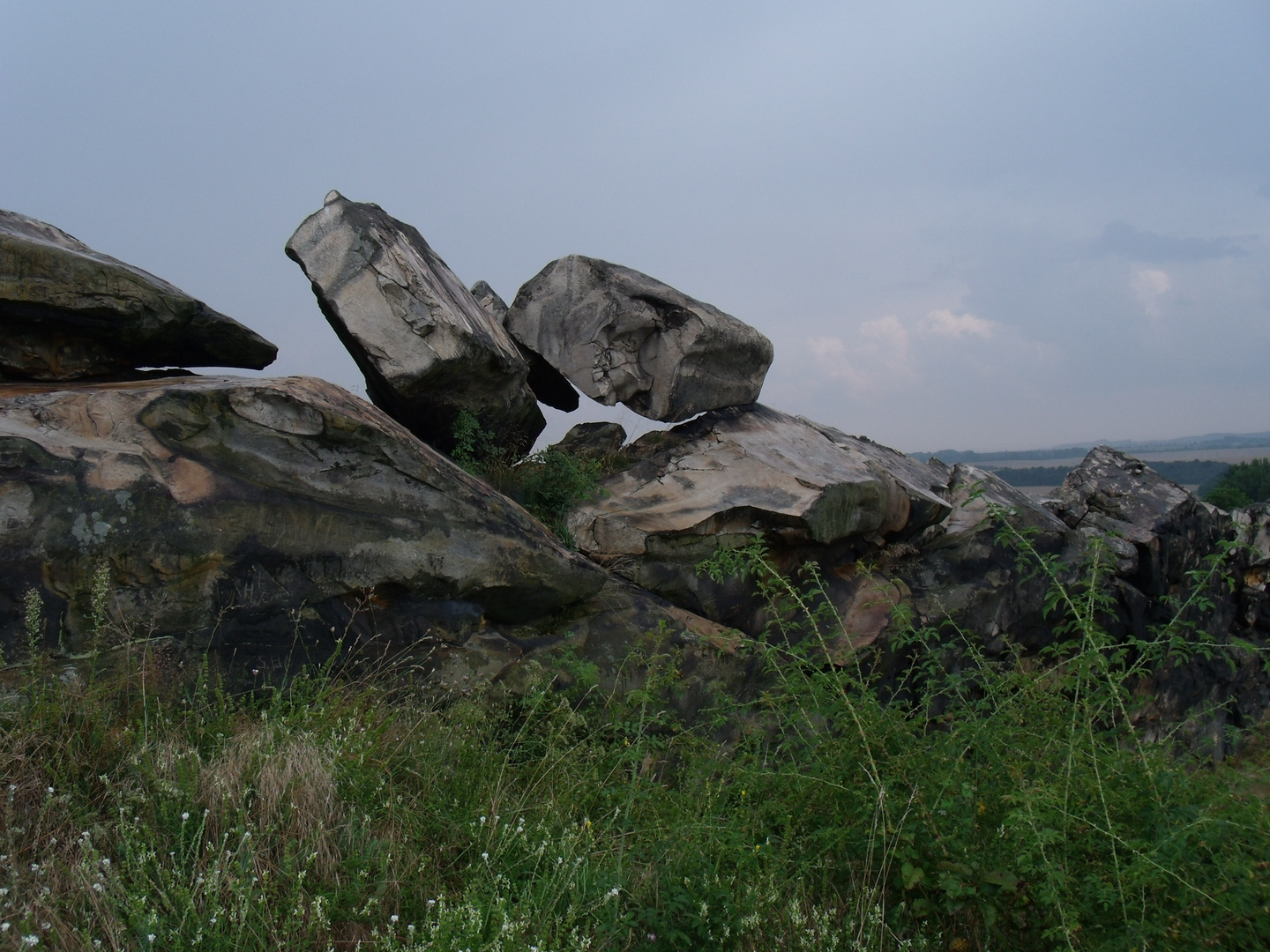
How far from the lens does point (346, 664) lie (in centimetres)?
500

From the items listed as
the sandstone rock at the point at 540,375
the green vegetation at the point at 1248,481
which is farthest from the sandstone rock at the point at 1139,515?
the green vegetation at the point at 1248,481

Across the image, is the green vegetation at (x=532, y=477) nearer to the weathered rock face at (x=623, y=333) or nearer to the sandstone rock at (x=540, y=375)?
the weathered rock face at (x=623, y=333)

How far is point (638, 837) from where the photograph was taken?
3436mm

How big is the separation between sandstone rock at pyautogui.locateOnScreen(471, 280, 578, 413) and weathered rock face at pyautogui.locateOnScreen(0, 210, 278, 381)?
8.99 ft

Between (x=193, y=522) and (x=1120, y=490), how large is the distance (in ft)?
36.3

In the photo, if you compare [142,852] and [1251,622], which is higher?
[142,852]

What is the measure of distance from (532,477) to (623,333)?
1.76m

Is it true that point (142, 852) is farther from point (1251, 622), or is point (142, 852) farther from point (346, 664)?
point (1251, 622)

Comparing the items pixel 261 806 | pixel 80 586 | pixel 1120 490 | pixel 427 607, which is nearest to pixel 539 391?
pixel 427 607

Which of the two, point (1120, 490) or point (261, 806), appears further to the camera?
point (1120, 490)

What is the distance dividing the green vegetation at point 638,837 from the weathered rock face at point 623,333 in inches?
177

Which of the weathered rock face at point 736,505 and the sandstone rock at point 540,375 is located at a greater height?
the sandstone rock at point 540,375

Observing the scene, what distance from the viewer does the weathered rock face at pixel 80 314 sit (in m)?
5.24

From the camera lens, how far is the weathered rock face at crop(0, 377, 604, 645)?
14.8 feet
